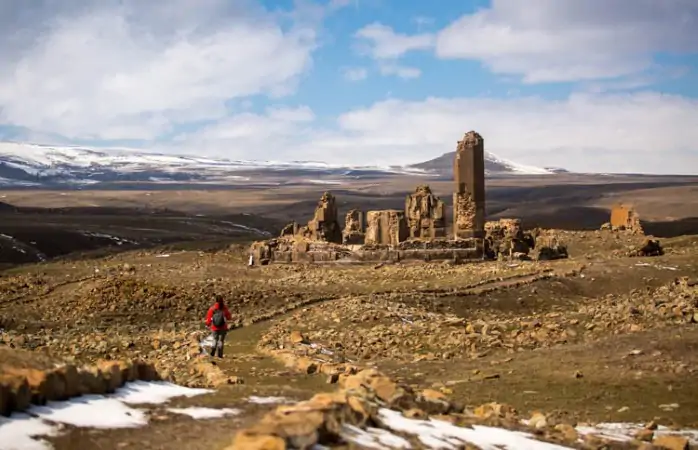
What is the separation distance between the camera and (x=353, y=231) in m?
45.9

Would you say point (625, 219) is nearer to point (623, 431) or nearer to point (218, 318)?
point (218, 318)

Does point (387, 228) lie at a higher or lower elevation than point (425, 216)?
lower

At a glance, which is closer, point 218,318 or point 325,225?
point 218,318

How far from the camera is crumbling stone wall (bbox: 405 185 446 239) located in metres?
43.7

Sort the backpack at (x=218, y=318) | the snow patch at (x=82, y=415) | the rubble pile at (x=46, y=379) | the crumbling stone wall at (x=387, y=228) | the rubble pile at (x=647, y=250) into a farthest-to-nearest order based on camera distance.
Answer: the crumbling stone wall at (x=387, y=228) → the rubble pile at (x=647, y=250) → the backpack at (x=218, y=318) → the rubble pile at (x=46, y=379) → the snow patch at (x=82, y=415)

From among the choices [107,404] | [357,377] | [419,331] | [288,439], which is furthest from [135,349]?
[288,439]

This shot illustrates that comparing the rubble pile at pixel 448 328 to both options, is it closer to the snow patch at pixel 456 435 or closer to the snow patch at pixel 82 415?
the snow patch at pixel 456 435

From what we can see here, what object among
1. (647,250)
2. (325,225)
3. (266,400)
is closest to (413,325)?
(266,400)

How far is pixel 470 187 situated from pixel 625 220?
476 inches

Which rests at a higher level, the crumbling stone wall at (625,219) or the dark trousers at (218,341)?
the crumbling stone wall at (625,219)

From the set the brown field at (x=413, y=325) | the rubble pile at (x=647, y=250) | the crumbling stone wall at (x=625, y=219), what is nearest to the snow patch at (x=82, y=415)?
the brown field at (x=413, y=325)

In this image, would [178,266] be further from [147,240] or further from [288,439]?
[147,240]

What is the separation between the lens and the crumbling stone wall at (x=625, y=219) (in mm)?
49194

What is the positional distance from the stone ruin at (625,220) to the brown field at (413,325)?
3404 millimetres
